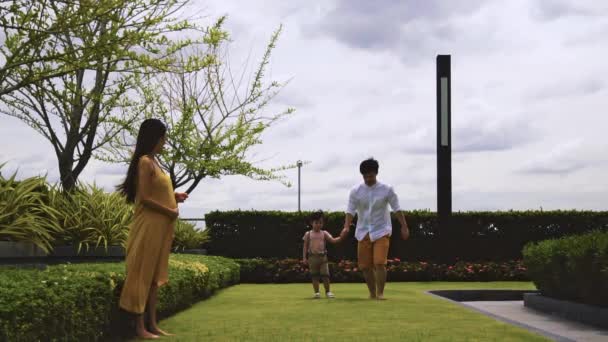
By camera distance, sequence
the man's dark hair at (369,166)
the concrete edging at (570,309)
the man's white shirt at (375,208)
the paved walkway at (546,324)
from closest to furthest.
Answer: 1. the paved walkway at (546,324)
2. the concrete edging at (570,309)
3. the man's white shirt at (375,208)
4. the man's dark hair at (369,166)

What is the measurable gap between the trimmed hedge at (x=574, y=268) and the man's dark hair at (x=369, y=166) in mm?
2772

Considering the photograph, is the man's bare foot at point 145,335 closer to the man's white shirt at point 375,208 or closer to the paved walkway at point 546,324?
the paved walkway at point 546,324

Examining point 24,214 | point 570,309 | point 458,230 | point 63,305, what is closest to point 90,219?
point 24,214

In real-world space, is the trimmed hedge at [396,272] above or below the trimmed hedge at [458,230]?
below

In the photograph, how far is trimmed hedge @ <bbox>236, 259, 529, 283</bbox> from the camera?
62.9 ft

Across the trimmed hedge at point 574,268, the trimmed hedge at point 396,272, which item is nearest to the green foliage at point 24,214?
the trimmed hedge at point 574,268

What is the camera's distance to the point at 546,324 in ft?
30.0

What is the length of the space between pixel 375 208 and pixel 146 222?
4.87 m

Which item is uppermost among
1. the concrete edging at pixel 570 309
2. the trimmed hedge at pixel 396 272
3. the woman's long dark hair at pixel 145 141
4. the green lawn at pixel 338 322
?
the woman's long dark hair at pixel 145 141

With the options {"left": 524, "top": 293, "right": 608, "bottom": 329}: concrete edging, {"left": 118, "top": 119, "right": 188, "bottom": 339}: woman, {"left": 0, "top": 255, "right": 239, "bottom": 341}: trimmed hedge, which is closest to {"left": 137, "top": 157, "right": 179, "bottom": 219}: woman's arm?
{"left": 118, "top": 119, "right": 188, "bottom": 339}: woman

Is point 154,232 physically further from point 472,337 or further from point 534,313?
point 534,313

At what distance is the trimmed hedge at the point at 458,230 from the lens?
20688 mm

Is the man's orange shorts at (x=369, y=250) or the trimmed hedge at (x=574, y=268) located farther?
the man's orange shorts at (x=369, y=250)

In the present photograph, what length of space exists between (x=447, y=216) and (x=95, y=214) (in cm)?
1078
